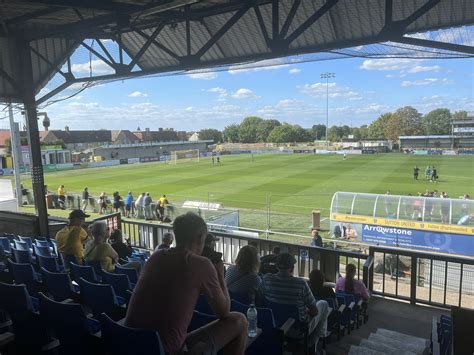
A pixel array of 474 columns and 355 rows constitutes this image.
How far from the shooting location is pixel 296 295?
Result: 3264 mm

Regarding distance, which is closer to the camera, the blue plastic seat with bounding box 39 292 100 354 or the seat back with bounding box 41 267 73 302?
the blue plastic seat with bounding box 39 292 100 354

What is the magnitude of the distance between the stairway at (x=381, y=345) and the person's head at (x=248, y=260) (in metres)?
1.12

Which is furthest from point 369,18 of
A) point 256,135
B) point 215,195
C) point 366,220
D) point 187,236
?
point 256,135

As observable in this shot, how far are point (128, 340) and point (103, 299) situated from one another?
1312 millimetres

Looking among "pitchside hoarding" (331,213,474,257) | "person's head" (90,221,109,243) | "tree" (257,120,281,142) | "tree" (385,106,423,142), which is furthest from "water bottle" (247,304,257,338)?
"tree" (257,120,281,142)

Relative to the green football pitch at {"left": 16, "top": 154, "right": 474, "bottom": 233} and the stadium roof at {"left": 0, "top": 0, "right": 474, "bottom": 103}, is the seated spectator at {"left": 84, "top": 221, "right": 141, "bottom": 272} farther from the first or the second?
the green football pitch at {"left": 16, "top": 154, "right": 474, "bottom": 233}

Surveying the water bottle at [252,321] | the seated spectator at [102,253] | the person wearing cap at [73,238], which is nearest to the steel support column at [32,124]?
the person wearing cap at [73,238]

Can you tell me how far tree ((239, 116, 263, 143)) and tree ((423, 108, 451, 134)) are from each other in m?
51.5

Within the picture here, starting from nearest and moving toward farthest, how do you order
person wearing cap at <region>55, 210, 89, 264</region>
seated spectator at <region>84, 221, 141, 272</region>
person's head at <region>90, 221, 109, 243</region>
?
person's head at <region>90, 221, 109, 243</region> < seated spectator at <region>84, 221, 141, 272</region> < person wearing cap at <region>55, 210, 89, 264</region>

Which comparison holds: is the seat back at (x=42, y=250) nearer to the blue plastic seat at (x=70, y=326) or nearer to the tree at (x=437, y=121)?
the blue plastic seat at (x=70, y=326)

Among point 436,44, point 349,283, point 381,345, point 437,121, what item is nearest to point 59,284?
point 381,345

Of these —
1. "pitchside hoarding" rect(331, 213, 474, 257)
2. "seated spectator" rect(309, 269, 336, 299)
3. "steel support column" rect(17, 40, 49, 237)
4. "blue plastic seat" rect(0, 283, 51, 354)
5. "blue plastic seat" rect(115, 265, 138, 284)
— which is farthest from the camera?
"pitchside hoarding" rect(331, 213, 474, 257)

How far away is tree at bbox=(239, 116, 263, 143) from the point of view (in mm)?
129625

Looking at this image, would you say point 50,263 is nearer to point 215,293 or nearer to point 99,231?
point 99,231
